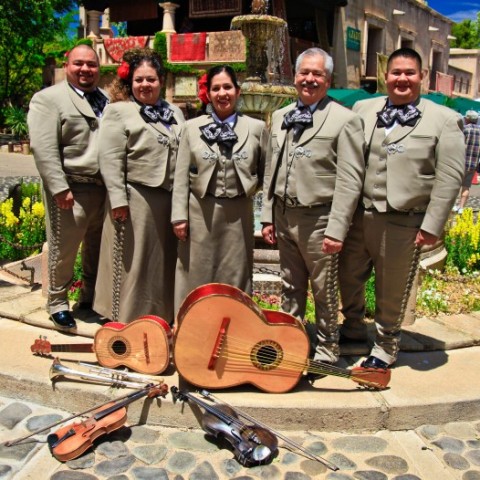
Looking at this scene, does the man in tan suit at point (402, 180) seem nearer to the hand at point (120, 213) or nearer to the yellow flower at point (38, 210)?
the hand at point (120, 213)

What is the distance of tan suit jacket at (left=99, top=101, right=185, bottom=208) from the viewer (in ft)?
13.2

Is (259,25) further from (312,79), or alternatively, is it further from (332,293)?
(332,293)

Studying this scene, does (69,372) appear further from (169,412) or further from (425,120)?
(425,120)

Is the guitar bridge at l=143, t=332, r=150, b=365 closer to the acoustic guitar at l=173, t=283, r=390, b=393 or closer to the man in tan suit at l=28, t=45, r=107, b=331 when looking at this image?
the acoustic guitar at l=173, t=283, r=390, b=393

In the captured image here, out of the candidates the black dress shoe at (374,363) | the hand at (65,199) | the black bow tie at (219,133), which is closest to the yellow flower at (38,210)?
the hand at (65,199)

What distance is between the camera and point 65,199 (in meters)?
4.19

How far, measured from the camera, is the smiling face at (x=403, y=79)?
3.55 metres

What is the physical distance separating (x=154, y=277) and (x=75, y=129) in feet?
3.86

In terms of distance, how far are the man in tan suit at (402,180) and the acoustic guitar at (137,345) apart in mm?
1308

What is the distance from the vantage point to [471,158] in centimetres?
1045

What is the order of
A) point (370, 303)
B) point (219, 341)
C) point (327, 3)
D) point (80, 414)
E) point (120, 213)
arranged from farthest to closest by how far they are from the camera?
point (327, 3) < point (370, 303) < point (120, 213) < point (219, 341) < point (80, 414)

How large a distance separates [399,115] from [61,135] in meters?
2.30

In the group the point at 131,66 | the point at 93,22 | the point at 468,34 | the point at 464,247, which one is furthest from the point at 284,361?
the point at 468,34

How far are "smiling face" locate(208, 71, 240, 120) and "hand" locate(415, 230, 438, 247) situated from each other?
1.44 m
